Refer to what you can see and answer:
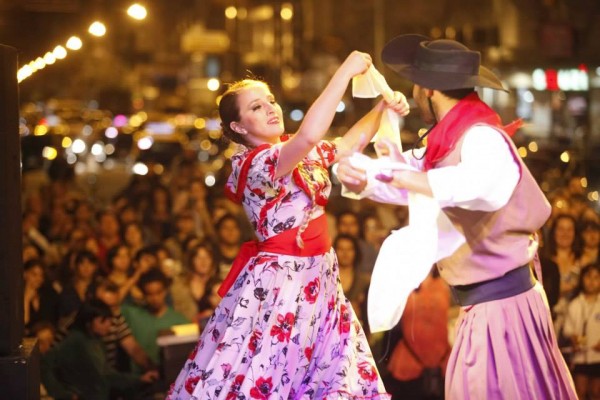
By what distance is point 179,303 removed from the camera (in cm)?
825

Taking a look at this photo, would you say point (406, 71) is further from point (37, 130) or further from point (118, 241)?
point (37, 130)

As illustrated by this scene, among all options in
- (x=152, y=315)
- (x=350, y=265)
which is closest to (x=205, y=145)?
(x=350, y=265)

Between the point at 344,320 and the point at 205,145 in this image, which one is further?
the point at 205,145

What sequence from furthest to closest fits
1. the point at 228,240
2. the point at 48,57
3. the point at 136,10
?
the point at 228,240 < the point at 48,57 < the point at 136,10

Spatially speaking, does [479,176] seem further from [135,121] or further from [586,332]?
[135,121]

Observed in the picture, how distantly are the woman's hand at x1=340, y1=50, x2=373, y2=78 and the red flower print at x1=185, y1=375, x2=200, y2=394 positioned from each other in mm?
1398

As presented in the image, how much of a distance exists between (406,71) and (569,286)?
13.2 feet

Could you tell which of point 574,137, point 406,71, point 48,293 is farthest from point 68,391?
point 574,137

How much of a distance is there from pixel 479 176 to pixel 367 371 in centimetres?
115

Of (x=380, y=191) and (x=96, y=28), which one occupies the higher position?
(x=96, y=28)

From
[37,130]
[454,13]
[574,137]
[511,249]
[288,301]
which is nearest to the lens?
[511,249]

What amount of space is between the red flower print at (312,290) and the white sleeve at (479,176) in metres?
0.83

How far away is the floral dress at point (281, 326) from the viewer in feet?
14.6

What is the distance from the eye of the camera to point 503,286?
4082 mm
